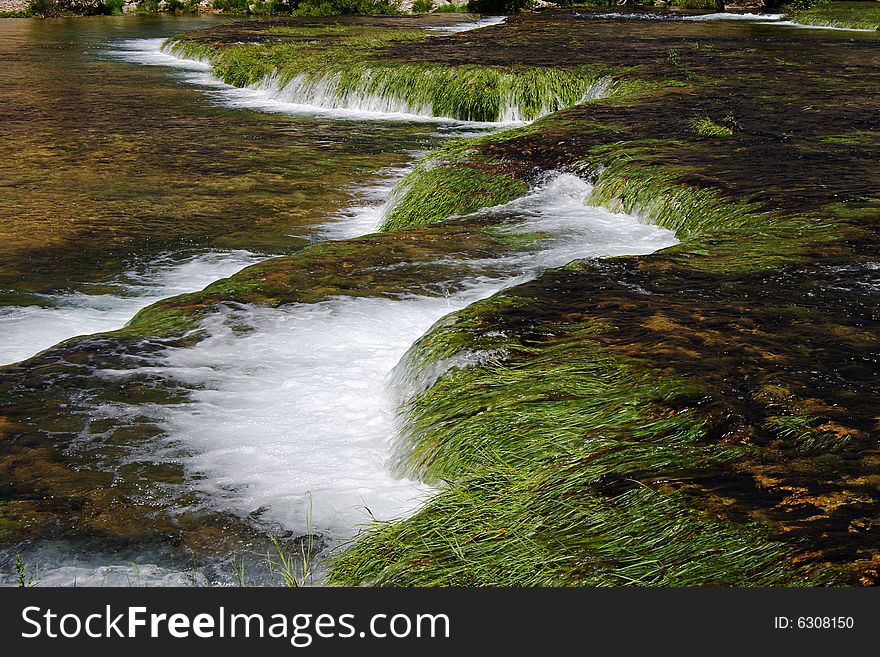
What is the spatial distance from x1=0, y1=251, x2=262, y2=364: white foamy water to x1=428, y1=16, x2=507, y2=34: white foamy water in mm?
26006

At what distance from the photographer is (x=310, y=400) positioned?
7.55 metres

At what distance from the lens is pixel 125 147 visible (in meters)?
18.2

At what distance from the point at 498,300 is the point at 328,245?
3466mm

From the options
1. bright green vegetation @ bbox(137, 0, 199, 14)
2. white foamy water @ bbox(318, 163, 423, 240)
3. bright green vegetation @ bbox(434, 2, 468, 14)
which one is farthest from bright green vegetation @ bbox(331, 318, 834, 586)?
bright green vegetation @ bbox(137, 0, 199, 14)

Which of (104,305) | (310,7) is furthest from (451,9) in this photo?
(104,305)

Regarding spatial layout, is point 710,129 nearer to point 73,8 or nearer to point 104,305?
point 104,305

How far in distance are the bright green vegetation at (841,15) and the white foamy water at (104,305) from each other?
29.0 meters

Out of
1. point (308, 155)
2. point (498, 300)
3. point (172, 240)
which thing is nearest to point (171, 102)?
point (308, 155)

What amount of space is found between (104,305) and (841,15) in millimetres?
34289

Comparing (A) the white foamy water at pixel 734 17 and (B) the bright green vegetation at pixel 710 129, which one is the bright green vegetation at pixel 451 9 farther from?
(B) the bright green vegetation at pixel 710 129

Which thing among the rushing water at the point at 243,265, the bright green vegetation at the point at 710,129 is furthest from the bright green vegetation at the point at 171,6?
the bright green vegetation at the point at 710,129

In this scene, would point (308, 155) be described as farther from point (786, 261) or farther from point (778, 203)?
point (786, 261)

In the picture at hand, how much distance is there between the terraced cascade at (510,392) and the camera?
4969 mm

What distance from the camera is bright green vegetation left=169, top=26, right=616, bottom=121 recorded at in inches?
842
